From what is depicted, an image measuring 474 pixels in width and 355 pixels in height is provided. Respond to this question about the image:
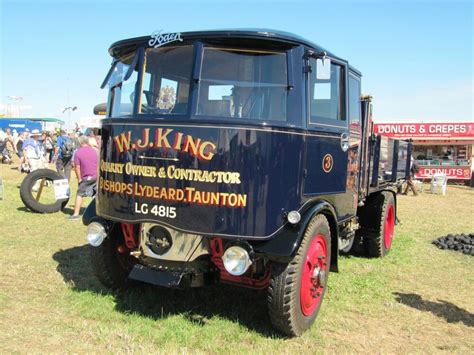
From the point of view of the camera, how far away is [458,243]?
25.6 feet

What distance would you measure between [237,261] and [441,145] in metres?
21.9

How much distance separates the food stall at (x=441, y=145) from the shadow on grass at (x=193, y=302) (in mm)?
18552

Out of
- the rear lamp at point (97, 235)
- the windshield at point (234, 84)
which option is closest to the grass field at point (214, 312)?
the rear lamp at point (97, 235)

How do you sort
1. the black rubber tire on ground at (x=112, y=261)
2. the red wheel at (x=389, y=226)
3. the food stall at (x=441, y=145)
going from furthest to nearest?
the food stall at (x=441, y=145) → the red wheel at (x=389, y=226) → the black rubber tire on ground at (x=112, y=261)

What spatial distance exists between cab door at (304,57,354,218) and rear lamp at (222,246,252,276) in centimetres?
78

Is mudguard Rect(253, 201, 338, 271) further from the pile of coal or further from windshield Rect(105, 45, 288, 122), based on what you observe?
the pile of coal

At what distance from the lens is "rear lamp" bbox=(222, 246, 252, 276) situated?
3.52 meters

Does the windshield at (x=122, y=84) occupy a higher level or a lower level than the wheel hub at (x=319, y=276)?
higher

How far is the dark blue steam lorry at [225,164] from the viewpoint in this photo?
139 inches

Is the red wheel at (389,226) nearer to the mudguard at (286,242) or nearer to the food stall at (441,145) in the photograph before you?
the mudguard at (286,242)

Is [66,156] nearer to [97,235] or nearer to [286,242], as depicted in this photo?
[97,235]

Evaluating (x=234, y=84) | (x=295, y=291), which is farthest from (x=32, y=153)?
(x=295, y=291)

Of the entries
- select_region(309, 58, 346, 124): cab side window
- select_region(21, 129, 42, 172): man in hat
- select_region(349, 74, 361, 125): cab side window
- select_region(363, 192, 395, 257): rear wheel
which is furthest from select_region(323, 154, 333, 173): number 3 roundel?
select_region(21, 129, 42, 172): man in hat

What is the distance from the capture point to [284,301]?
3670 mm
